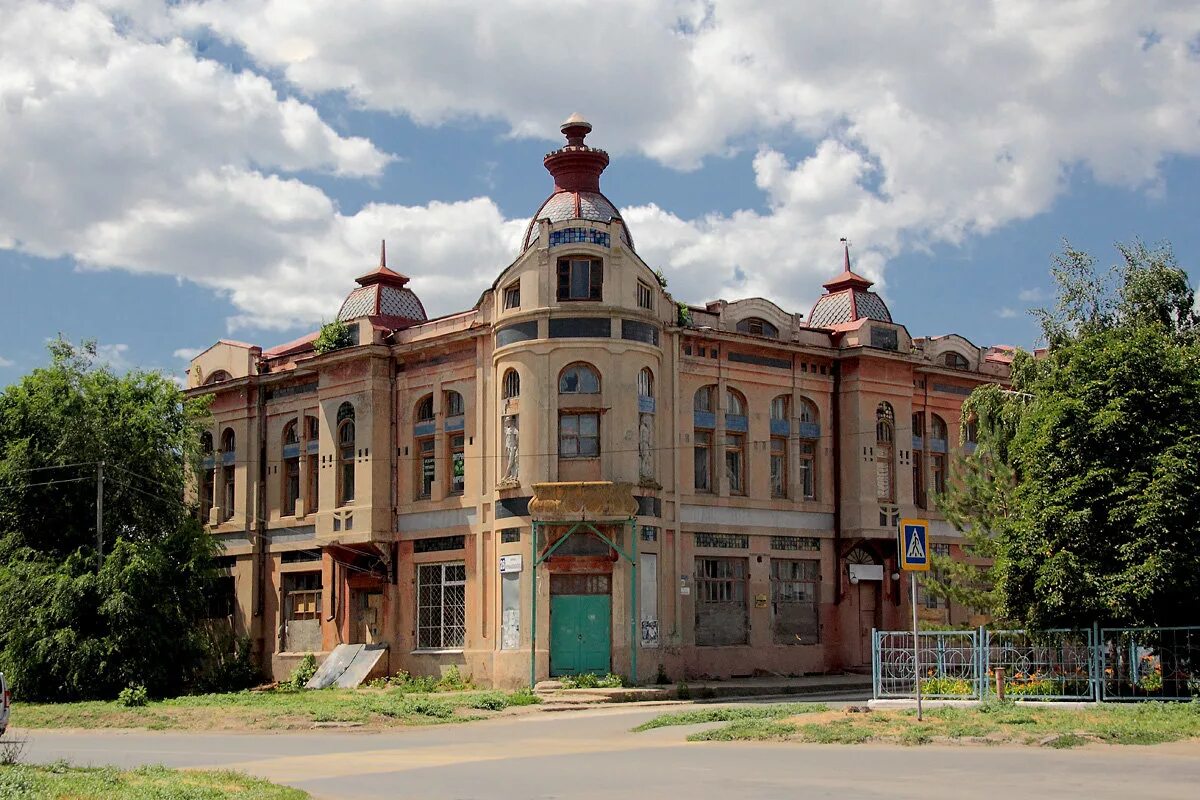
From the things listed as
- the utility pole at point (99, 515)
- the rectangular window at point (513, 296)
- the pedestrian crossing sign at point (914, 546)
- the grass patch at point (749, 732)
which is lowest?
the grass patch at point (749, 732)

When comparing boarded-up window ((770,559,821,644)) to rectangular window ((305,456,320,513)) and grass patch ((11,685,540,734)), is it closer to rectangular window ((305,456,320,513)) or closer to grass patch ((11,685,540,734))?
grass patch ((11,685,540,734))

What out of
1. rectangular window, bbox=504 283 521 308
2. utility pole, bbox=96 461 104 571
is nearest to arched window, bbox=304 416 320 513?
utility pole, bbox=96 461 104 571

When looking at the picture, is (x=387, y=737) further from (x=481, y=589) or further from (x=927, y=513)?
(x=927, y=513)

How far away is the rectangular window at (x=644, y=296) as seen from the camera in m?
38.7

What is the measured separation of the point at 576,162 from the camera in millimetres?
43125

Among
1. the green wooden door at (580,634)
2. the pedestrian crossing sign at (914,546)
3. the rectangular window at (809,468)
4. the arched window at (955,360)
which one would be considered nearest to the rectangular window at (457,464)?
the green wooden door at (580,634)

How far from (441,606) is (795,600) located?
10718 mm

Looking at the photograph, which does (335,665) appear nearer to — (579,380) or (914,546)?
(579,380)

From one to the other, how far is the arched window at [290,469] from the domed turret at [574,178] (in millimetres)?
11109

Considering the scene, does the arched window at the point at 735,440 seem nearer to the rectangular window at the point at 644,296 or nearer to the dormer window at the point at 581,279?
the rectangular window at the point at 644,296

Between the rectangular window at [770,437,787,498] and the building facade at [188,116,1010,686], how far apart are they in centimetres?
7

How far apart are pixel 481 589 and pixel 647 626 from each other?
16.3 ft

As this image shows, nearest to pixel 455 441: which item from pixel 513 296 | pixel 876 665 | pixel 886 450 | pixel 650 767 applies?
pixel 513 296

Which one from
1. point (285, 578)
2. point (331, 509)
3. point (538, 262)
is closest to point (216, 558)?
point (285, 578)
